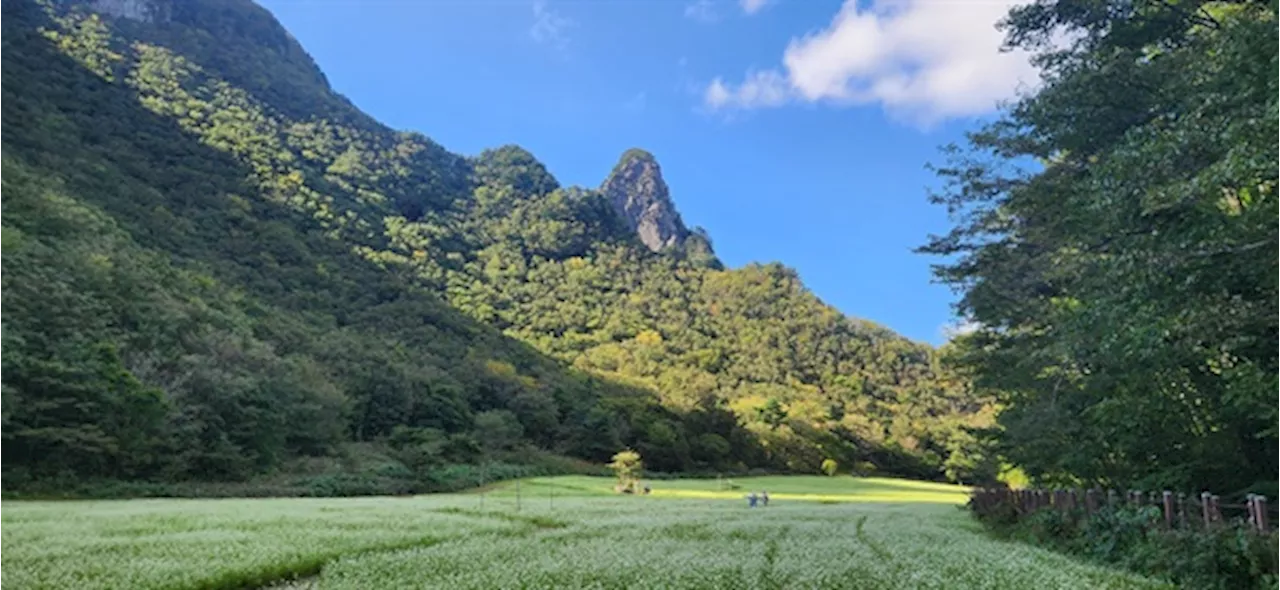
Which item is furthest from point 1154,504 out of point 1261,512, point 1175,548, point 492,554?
point 492,554

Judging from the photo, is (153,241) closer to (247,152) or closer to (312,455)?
(312,455)

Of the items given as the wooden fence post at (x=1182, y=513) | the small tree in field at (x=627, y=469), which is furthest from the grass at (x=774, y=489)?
the wooden fence post at (x=1182, y=513)

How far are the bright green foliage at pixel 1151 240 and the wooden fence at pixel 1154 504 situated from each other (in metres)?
1.56

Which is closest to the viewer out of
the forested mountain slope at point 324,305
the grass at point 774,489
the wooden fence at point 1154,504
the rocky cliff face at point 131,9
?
the wooden fence at point 1154,504

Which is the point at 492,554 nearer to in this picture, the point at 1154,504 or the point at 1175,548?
the point at 1175,548

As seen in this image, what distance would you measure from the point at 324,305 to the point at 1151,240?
292ft

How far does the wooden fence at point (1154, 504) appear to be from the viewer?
34.8ft

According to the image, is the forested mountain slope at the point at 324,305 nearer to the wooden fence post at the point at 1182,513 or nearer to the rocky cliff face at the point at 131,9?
the rocky cliff face at the point at 131,9

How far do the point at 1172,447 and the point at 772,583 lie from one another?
42.0ft

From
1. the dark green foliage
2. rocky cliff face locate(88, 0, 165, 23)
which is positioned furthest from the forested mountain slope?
the dark green foliage

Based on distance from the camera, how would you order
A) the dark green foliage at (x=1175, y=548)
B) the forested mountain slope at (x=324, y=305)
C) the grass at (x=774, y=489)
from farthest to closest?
the grass at (x=774, y=489) → the forested mountain slope at (x=324, y=305) → the dark green foliage at (x=1175, y=548)

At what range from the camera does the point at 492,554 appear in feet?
47.6

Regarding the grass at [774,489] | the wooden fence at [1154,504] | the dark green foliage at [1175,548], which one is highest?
the wooden fence at [1154,504]

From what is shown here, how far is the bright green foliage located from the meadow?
4.26 metres
